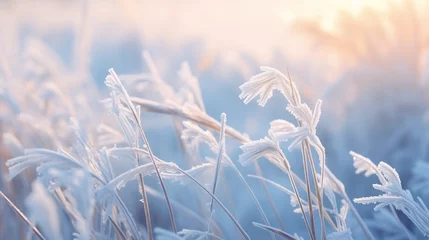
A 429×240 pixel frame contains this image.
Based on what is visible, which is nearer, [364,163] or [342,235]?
[342,235]

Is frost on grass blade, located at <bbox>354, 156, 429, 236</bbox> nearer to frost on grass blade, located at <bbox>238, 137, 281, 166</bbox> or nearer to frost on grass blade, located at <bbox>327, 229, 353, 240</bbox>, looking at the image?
frost on grass blade, located at <bbox>327, 229, 353, 240</bbox>

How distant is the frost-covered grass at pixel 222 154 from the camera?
0.81 meters

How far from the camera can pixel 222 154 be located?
2.67 feet

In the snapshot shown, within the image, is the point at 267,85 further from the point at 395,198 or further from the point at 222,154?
the point at 395,198

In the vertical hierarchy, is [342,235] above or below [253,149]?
below

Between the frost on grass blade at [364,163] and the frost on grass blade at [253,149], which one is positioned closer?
the frost on grass blade at [253,149]

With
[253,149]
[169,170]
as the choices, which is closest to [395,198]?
[253,149]

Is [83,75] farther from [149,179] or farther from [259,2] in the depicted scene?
[259,2]

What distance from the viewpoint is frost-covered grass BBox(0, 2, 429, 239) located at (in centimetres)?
81

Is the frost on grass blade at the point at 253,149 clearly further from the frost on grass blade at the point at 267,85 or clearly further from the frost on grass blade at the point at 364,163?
the frost on grass blade at the point at 364,163

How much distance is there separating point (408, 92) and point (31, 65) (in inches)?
43.6

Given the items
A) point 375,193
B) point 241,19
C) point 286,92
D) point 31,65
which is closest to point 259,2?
point 241,19

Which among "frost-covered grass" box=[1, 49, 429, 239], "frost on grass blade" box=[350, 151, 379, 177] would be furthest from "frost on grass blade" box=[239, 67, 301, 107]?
"frost on grass blade" box=[350, 151, 379, 177]

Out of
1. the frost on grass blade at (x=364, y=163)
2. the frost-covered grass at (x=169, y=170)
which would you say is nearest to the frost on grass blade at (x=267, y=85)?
the frost-covered grass at (x=169, y=170)
